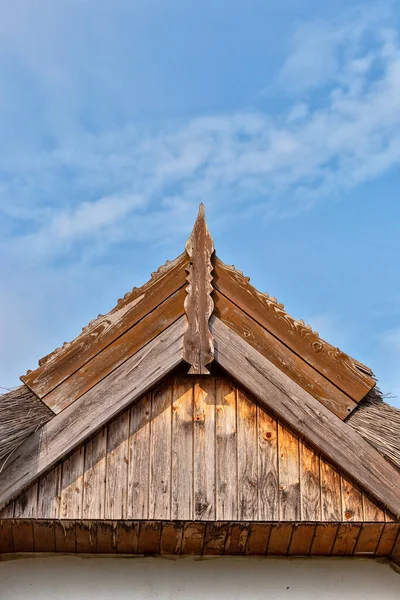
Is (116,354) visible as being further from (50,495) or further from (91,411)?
(50,495)

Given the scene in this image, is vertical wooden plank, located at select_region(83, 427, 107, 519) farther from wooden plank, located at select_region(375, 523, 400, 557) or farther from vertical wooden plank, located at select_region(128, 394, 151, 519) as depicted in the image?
wooden plank, located at select_region(375, 523, 400, 557)

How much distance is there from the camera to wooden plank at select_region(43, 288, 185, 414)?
5598 millimetres

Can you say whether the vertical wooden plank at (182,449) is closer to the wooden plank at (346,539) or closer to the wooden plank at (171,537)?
the wooden plank at (171,537)

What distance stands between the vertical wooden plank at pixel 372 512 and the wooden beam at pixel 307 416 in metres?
0.07

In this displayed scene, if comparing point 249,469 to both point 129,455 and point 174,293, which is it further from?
point 174,293

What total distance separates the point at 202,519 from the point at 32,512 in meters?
0.88

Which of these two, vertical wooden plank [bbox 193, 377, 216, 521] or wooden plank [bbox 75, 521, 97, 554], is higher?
vertical wooden plank [bbox 193, 377, 216, 521]

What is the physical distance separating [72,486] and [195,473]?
65 cm

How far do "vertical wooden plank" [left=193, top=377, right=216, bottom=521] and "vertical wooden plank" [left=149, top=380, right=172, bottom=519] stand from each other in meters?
0.15

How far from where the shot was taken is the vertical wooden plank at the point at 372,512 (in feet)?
17.9

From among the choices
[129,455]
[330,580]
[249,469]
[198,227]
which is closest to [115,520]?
[129,455]

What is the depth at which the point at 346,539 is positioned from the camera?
5586mm

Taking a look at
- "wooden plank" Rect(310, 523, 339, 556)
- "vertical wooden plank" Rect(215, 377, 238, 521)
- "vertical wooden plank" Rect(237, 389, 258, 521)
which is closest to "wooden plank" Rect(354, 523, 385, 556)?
"wooden plank" Rect(310, 523, 339, 556)

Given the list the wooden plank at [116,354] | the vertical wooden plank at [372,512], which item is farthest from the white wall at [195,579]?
the wooden plank at [116,354]
